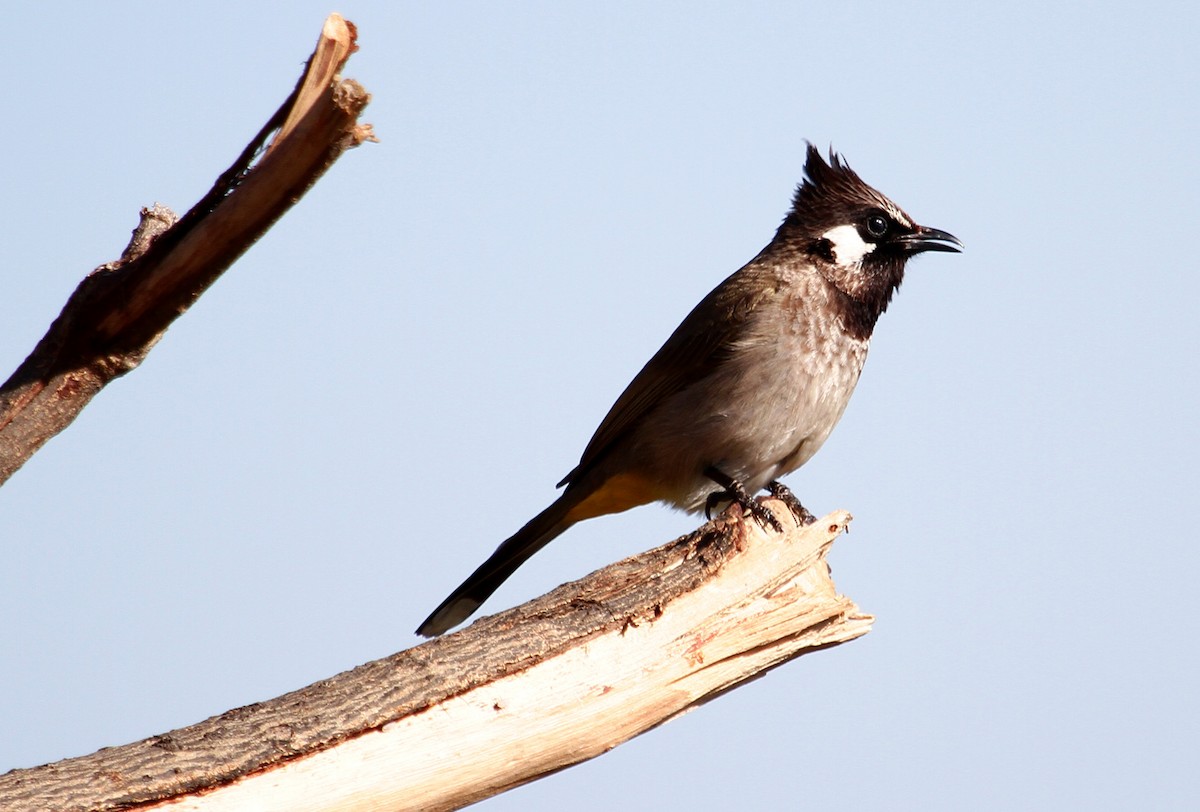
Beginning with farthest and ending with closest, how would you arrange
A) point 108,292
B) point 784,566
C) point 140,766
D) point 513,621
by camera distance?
1. point 784,566
2. point 513,621
3. point 108,292
4. point 140,766

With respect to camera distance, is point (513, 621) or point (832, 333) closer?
point (513, 621)

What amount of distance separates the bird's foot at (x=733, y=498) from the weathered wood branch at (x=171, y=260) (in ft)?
7.90

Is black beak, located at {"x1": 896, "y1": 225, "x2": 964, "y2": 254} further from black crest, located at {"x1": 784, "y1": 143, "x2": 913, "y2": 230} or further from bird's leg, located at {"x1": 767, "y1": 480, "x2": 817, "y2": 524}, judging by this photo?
bird's leg, located at {"x1": 767, "y1": 480, "x2": 817, "y2": 524}

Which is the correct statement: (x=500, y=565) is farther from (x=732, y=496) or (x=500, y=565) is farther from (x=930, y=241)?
(x=930, y=241)

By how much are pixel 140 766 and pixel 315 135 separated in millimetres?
1650

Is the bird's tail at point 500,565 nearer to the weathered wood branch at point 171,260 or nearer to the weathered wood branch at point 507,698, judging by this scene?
the weathered wood branch at point 507,698

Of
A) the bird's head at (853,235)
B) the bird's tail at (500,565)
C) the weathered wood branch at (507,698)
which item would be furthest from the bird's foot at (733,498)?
the bird's head at (853,235)

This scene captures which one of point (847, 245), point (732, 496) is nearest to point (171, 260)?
point (732, 496)

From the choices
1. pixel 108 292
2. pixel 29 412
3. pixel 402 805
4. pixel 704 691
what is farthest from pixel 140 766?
pixel 704 691

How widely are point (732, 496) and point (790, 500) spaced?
0.28 m

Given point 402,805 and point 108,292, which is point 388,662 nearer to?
point 402,805

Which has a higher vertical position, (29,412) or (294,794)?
(29,412)

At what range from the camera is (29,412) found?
11.0 feet

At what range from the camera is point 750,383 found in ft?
17.9
